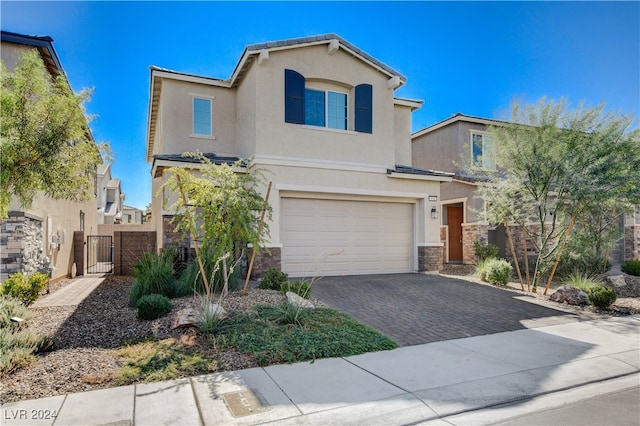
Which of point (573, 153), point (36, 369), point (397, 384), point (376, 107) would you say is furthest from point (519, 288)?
point (36, 369)

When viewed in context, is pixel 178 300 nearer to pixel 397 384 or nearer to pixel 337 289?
pixel 337 289

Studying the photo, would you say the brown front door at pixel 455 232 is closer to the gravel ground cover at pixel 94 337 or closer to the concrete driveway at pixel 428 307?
the concrete driveway at pixel 428 307

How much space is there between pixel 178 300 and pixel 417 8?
10613 millimetres

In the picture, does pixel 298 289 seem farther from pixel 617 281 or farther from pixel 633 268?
pixel 633 268

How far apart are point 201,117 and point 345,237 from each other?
665 centimetres

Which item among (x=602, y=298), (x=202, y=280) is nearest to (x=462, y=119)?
(x=602, y=298)

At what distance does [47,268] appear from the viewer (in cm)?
1207

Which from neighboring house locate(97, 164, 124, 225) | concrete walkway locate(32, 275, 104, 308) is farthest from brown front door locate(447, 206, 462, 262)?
neighboring house locate(97, 164, 124, 225)

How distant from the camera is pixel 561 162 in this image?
1052 cm

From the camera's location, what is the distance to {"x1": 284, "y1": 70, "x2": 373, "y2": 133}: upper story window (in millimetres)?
12492

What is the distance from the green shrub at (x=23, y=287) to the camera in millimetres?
8516

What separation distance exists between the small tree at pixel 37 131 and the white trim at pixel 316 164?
5461mm

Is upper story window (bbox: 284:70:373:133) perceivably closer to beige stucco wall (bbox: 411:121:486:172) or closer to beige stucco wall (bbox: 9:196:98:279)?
beige stucco wall (bbox: 411:121:486:172)

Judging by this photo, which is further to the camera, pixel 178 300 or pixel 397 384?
pixel 178 300
